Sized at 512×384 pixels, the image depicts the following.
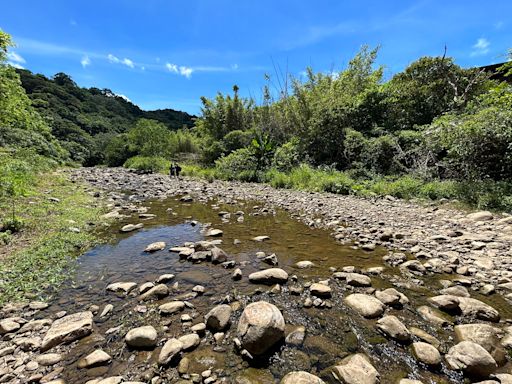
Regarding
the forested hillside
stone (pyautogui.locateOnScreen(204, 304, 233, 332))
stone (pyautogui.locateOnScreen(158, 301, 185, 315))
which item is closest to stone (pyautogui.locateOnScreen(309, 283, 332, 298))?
stone (pyautogui.locateOnScreen(204, 304, 233, 332))

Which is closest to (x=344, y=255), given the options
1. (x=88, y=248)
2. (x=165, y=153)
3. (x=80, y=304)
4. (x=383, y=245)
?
(x=383, y=245)

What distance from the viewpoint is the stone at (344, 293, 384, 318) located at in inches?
114

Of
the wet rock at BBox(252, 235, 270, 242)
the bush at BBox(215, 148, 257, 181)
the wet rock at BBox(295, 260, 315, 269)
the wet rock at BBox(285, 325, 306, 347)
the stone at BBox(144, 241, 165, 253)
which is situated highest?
the bush at BBox(215, 148, 257, 181)

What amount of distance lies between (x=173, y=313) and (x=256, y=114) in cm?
2235

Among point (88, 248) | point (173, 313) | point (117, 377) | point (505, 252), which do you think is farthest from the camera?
point (88, 248)

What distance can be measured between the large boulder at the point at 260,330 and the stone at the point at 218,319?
0.78ft

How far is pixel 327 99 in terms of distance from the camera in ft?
51.5

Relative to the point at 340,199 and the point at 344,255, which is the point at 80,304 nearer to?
the point at 344,255

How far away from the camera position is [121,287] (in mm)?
3510

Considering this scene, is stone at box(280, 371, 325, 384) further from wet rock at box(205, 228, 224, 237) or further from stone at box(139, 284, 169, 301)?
wet rock at box(205, 228, 224, 237)

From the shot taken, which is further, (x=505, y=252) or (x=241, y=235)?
(x=241, y=235)

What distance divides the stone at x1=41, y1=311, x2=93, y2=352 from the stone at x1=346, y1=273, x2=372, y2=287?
322cm

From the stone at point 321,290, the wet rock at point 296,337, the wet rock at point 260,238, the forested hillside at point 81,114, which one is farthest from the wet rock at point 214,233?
the forested hillside at point 81,114

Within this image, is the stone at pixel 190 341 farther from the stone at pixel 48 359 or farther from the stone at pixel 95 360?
the stone at pixel 48 359
